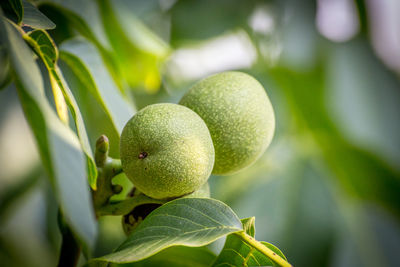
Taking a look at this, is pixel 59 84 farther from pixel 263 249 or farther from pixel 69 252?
pixel 263 249

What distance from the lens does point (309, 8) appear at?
6.25 feet

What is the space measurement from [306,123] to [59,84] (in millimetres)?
1456

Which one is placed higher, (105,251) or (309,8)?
(309,8)

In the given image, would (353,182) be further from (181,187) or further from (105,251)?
(181,187)

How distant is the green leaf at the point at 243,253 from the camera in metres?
0.62

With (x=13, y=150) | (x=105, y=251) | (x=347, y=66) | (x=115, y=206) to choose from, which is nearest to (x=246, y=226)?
(x=115, y=206)

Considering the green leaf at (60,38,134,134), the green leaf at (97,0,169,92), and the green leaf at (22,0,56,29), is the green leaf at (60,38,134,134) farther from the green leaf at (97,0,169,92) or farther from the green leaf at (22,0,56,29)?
the green leaf at (97,0,169,92)

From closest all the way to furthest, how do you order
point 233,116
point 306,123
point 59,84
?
point 59,84 < point 233,116 < point 306,123

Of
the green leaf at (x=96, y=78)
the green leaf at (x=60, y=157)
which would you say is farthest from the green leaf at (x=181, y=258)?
the green leaf at (x=60, y=157)

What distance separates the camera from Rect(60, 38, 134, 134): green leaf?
2.32 ft

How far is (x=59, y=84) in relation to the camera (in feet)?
1.80

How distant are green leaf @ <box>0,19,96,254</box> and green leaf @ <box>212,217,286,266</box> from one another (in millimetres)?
299

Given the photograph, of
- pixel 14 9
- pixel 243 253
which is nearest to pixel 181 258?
pixel 243 253

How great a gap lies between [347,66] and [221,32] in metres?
0.66
